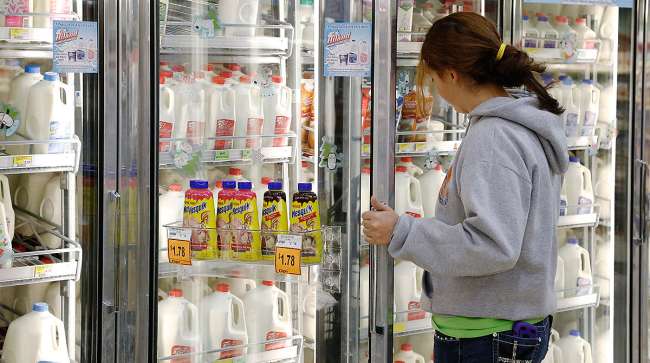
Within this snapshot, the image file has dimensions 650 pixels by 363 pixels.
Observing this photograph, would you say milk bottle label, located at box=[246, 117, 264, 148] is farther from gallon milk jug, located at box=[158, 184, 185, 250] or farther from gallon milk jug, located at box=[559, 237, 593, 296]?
gallon milk jug, located at box=[559, 237, 593, 296]

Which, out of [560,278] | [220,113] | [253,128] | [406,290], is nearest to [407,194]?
[406,290]

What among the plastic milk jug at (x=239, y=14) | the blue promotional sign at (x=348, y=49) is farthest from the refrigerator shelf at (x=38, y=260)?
the blue promotional sign at (x=348, y=49)

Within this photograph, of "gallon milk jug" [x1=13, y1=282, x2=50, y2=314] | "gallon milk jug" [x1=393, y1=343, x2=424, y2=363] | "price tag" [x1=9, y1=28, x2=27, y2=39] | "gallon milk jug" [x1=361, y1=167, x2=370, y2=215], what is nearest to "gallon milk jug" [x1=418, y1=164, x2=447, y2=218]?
"gallon milk jug" [x1=393, y1=343, x2=424, y2=363]

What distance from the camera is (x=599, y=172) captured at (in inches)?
160

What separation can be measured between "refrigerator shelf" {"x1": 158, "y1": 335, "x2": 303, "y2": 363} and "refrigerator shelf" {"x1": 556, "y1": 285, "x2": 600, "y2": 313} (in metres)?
1.27

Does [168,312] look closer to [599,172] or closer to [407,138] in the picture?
[407,138]

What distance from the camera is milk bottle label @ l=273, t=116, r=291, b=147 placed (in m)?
3.14

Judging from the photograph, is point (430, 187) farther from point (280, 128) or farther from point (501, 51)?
point (501, 51)

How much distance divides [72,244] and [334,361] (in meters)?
0.91

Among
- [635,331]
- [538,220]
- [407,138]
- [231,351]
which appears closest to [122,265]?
[231,351]

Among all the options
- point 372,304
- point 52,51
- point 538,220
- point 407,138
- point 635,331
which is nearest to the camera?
point 538,220

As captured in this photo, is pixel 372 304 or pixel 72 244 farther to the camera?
pixel 72 244

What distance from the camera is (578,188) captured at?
13.0 ft

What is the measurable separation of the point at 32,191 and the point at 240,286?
2.47 feet
